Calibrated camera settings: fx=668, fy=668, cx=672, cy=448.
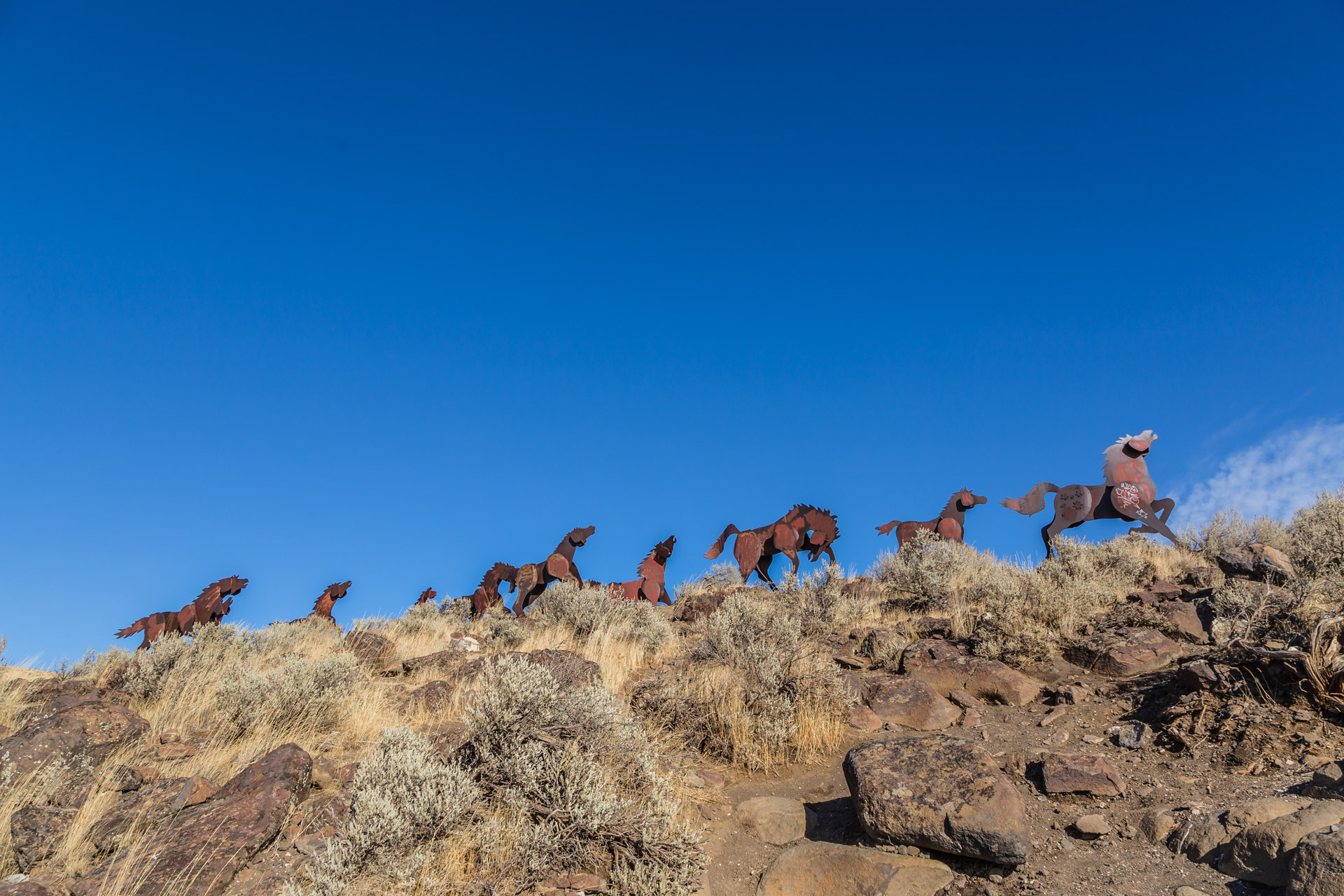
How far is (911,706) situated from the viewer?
754 centimetres

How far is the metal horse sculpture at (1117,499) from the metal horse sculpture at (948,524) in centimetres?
151

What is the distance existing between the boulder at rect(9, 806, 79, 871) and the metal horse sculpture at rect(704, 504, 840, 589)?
1293 cm

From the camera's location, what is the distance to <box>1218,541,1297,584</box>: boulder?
9797 mm

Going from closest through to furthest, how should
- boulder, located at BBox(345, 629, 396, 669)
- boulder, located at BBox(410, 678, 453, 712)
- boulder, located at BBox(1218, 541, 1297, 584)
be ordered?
1. boulder, located at BBox(410, 678, 453, 712)
2. boulder, located at BBox(1218, 541, 1297, 584)
3. boulder, located at BBox(345, 629, 396, 669)

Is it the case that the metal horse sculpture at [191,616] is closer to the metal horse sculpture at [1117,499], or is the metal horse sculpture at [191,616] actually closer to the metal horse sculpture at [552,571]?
the metal horse sculpture at [552,571]

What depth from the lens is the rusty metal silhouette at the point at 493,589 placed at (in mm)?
16922

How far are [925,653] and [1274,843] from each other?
15.9 feet

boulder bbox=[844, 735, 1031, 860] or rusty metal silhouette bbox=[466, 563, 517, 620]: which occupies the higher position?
rusty metal silhouette bbox=[466, 563, 517, 620]

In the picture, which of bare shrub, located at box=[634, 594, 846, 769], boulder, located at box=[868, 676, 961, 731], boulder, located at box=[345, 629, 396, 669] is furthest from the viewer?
boulder, located at box=[345, 629, 396, 669]

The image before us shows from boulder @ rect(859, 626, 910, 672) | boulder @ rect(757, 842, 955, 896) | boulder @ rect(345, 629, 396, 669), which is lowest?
boulder @ rect(757, 842, 955, 896)

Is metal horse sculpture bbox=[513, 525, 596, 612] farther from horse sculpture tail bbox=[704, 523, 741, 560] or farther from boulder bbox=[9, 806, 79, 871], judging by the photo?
boulder bbox=[9, 806, 79, 871]

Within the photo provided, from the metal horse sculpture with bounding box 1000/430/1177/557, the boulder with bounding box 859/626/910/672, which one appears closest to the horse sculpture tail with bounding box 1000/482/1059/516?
the metal horse sculpture with bounding box 1000/430/1177/557

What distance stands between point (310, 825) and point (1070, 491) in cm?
1617

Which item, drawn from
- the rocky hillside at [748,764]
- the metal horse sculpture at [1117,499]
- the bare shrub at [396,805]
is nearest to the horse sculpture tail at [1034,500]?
the metal horse sculpture at [1117,499]
